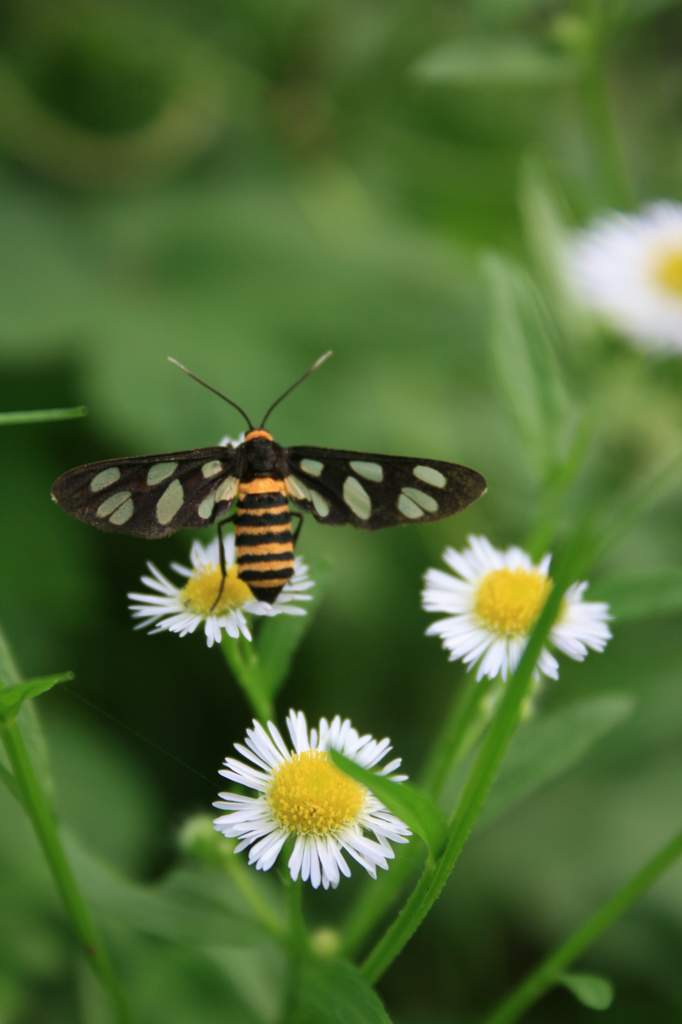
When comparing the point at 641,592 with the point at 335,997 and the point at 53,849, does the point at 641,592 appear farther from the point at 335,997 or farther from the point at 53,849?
the point at 53,849

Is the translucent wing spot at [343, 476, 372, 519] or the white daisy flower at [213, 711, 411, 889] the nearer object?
the white daisy flower at [213, 711, 411, 889]

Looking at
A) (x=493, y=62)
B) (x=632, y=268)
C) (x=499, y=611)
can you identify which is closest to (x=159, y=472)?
(x=499, y=611)

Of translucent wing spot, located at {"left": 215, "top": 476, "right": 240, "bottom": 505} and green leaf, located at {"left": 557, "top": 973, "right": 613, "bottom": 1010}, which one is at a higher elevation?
translucent wing spot, located at {"left": 215, "top": 476, "right": 240, "bottom": 505}

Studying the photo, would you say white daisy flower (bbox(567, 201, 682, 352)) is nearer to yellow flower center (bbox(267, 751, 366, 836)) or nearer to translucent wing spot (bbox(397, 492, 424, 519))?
translucent wing spot (bbox(397, 492, 424, 519))

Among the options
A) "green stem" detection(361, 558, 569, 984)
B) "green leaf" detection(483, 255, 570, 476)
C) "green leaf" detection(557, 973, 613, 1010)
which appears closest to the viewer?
"green stem" detection(361, 558, 569, 984)

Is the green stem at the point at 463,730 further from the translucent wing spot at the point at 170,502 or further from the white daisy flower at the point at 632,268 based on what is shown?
the white daisy flower at the point at 632,268

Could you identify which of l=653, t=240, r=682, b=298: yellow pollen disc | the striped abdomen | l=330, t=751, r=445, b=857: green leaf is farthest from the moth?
l=653, t=240, r=682, b=298: yellow pollen disc

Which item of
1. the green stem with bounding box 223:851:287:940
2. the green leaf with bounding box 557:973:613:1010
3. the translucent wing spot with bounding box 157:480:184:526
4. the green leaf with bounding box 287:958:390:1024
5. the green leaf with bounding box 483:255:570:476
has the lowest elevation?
the green stem with bounding box 223:851:287:940
